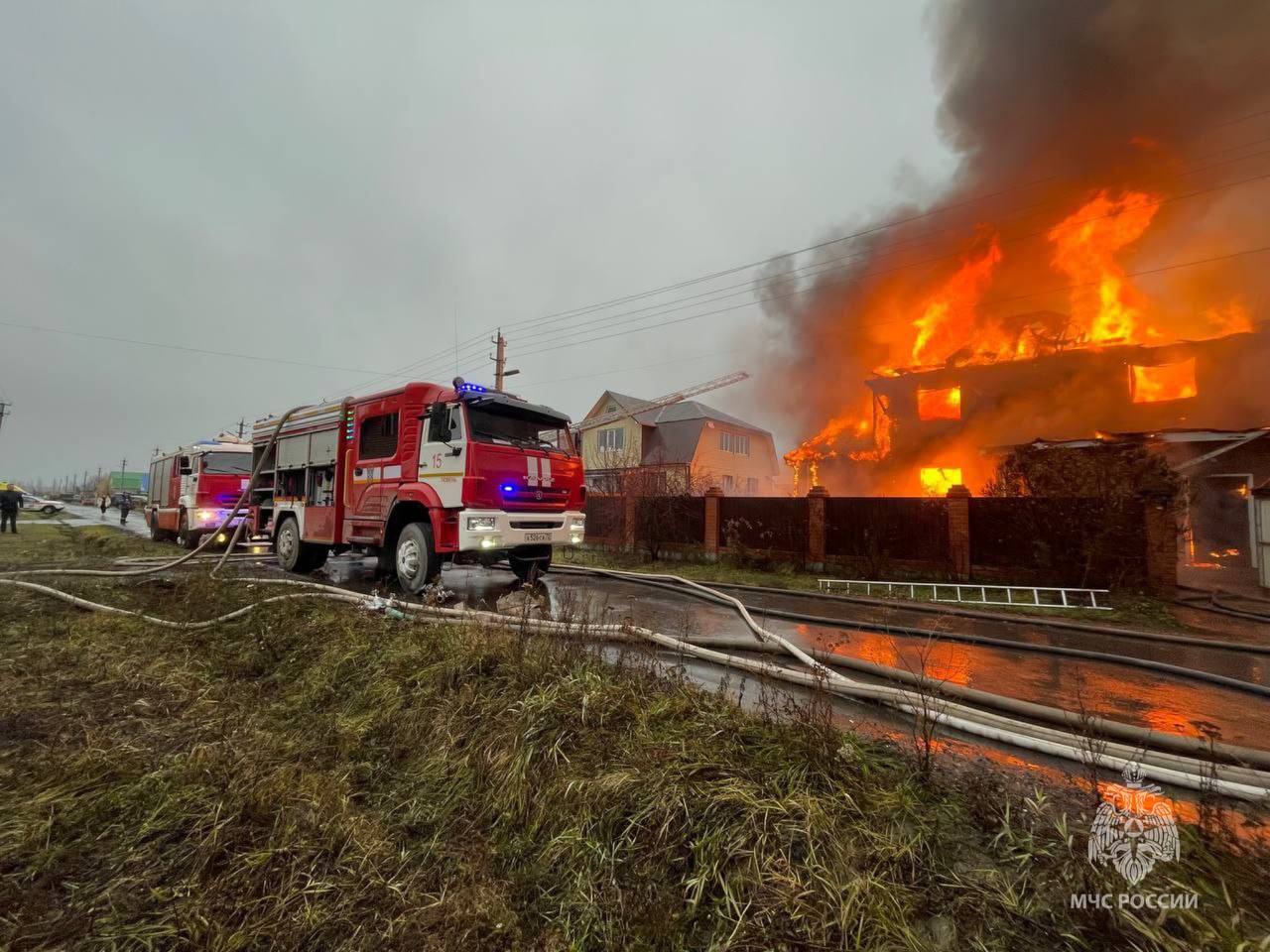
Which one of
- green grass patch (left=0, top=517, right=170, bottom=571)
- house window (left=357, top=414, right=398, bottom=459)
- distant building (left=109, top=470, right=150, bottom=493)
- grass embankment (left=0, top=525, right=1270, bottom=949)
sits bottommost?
grass embankment (left=0, top=525, right=1270, bottom=949)

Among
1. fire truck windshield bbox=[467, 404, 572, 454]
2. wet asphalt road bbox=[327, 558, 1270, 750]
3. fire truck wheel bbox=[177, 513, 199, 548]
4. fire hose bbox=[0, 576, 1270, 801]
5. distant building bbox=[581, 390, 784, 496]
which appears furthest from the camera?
distant building bbox=[581, 390, 784, 496]

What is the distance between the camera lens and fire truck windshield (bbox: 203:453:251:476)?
15359 millimetres

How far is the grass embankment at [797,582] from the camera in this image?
26.5 ft

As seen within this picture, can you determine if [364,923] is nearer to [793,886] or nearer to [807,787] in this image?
[793,886]

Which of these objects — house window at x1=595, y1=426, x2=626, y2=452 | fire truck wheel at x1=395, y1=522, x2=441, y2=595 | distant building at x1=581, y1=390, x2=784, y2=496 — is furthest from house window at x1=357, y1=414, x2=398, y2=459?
house window at x1=595, y1=426, x2=626, y2=452

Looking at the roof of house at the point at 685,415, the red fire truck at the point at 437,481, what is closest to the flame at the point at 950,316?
the roof of house at the point at 685,415

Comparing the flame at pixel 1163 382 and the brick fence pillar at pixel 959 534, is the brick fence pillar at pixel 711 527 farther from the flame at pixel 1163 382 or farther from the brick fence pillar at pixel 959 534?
the flame at pixel 1163 382

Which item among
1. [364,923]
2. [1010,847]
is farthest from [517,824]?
[1010,847]

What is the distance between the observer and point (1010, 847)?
1975mm

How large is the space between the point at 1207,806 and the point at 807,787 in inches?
63.2

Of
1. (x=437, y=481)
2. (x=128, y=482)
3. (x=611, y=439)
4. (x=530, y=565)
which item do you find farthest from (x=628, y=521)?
(x=128, y=482)

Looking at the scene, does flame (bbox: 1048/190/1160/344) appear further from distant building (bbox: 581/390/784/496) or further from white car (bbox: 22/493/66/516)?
white car (bbox: 22/493/66/516)

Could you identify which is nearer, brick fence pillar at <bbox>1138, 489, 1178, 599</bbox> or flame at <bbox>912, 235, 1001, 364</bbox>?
brick fence pillar at <bbox>1138, 489, 1178, 599</bbox>

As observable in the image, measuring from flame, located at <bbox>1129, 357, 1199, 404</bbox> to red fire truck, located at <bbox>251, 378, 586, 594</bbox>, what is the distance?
93.8ft
